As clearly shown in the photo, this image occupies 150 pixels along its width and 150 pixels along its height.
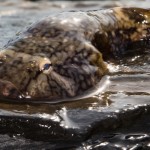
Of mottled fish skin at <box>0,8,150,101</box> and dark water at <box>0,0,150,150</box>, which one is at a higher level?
mottled fish skin at <box>0,8,150,101</box>

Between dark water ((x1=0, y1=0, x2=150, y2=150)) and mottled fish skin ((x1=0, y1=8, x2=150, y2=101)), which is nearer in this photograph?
dark water ((x1=0, y1=0, x2=150, y2=150))

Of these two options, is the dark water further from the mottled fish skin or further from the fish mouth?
the mottled fish skin

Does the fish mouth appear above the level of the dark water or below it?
above

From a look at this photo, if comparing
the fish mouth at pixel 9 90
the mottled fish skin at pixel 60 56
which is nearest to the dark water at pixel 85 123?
the fish mouth at pixel 9 90

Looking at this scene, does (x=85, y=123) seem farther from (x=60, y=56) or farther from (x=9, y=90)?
(x=60, y=56)

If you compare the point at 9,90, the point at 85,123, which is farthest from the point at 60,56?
the point at 85,123

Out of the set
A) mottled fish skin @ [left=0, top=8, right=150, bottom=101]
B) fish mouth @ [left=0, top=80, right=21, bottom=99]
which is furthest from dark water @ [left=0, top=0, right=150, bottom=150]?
mottled fish skin @ [left=0, top=8, right=150, bottom=101]

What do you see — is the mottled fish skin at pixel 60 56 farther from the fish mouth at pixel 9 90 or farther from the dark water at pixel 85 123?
the dark water at pixel 85 123
